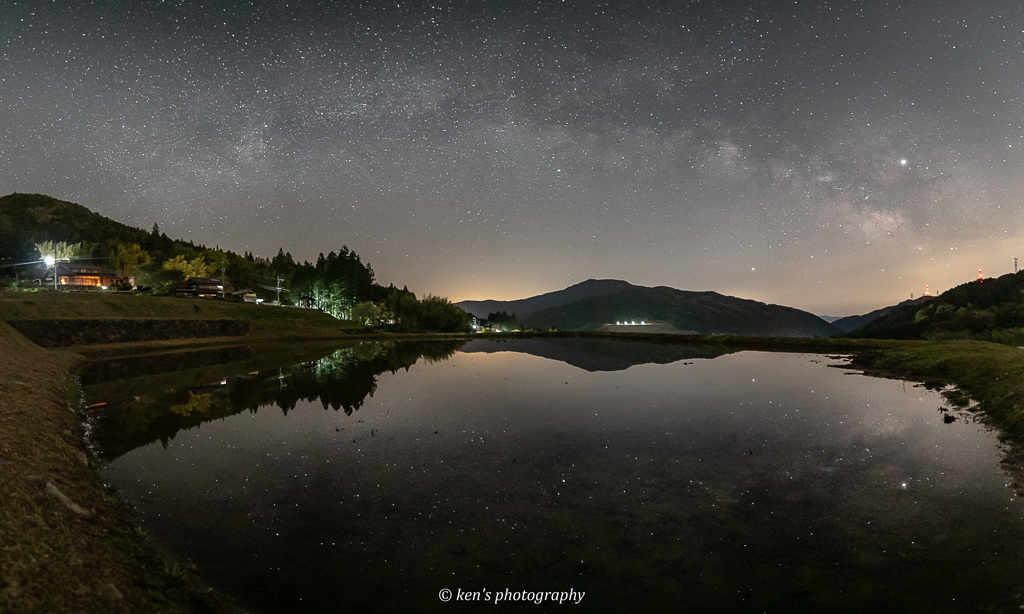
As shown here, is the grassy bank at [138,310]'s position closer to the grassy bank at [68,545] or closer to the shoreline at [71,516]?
the shoreline at [71,516]

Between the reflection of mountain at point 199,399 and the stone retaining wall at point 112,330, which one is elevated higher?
the stone retaining wall at point 112,330

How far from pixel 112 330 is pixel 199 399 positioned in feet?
163

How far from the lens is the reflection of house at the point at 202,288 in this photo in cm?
11806

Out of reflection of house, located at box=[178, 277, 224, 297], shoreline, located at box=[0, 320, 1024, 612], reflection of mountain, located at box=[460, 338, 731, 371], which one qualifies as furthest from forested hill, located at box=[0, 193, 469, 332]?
shoreline, located at box=[0, 320, 1024, 612]

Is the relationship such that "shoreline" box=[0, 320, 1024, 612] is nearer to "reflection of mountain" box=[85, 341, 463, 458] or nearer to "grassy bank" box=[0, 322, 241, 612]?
"grassy bank" box=[0, 322, 241, 612]

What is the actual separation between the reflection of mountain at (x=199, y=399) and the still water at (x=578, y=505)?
261mm

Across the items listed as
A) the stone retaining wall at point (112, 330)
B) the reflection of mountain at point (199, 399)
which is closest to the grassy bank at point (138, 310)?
the stone retaining wall at point (112, 330)

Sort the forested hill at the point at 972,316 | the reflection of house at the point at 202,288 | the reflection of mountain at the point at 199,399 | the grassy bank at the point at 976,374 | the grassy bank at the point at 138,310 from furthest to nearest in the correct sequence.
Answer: the reflection of house at the point at 202,288 → the forested hill at the point at 972,316 → the grassy bank at the point at 138,310 → the grassy bank at the point at 976,374 → the reflection of mountain at the point at 199,399

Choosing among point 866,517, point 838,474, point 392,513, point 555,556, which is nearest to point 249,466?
point 392,513

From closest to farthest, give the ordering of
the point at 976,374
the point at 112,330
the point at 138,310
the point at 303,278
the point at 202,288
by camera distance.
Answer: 1. the point at 976,374
2. the point at 112,330
3. the point at 138,310
4. the point at 202,288
5. the point at 303,278

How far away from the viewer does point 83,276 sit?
4936 inches

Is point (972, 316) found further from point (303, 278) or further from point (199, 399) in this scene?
point (303, 278)

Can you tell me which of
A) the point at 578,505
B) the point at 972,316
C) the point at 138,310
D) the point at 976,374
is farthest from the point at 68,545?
the point at 972,316

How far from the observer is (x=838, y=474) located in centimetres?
1368
